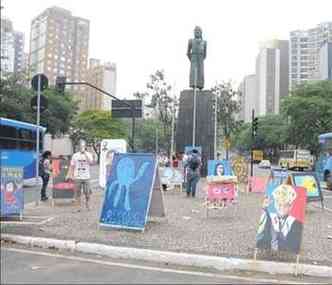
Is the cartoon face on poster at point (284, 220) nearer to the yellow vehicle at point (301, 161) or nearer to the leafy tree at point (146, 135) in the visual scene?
the yellow vehicle at point (301, 161)

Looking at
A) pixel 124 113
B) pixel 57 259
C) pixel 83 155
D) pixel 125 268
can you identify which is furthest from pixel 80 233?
pixel 124 113

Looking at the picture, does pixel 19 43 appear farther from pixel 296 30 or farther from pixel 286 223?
pixel 286 223

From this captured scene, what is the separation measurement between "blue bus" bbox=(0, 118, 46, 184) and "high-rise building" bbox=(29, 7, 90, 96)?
1647 inches

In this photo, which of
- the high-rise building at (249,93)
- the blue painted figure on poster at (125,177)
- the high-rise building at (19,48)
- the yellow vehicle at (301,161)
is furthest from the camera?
the high-rise building at (249,93)

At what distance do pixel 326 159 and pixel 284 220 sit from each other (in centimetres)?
2393

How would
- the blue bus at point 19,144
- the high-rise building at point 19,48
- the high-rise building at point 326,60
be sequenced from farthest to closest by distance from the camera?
the high-rise building at point 326,60
the high-rise building at point 19,48
the blue bus at point 19,144

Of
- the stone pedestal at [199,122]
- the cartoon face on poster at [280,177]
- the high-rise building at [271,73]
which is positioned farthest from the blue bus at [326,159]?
the high-rise building at [271,73]

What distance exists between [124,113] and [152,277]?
20.0m

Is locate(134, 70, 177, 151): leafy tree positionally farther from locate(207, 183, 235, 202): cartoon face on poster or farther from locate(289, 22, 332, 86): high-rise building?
locate(289, 22, 332, 86): high-rise building

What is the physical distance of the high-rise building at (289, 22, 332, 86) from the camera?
303 feet

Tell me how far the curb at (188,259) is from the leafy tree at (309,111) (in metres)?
45.1

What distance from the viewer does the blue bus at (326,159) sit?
96.0 feet

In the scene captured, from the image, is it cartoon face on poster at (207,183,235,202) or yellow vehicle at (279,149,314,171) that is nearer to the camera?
cartoon face on poster at (207,183,235,202)

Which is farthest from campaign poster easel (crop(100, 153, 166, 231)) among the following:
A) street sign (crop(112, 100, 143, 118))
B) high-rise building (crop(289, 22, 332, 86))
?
high-rise building (crop(289, 22, 332, 86))
